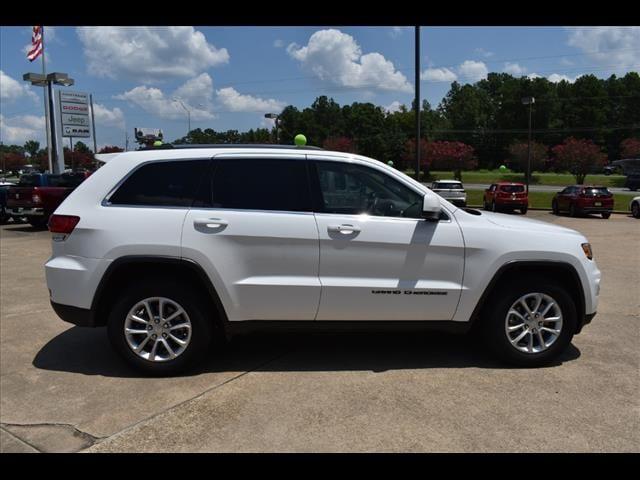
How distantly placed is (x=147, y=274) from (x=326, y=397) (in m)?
1.79

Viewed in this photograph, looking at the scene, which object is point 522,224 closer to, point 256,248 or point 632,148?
point 256,248

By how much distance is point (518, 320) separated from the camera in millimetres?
4387

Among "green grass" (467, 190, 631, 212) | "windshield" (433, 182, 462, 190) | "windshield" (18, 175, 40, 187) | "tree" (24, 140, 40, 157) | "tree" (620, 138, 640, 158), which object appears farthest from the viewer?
"tree" (24, 140, 40, 157)

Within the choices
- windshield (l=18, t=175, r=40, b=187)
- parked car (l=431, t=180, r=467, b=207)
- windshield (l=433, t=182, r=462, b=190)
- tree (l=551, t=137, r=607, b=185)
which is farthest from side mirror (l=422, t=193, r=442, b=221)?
tree (l=551, t=137, r=607, b=185)

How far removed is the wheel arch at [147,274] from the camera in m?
4.11

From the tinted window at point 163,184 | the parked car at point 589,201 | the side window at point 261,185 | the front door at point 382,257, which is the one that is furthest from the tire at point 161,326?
the parked car at point 589,201

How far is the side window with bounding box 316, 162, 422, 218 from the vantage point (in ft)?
14.1

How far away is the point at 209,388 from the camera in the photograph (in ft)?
13.2

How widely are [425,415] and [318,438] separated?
0.79 m

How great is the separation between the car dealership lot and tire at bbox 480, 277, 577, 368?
0.13m

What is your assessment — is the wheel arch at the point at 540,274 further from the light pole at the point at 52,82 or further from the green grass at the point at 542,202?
the light pole at the point at 52,82

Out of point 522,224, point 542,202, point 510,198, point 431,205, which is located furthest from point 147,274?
point 542,202

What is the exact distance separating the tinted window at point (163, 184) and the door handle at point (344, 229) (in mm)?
1183

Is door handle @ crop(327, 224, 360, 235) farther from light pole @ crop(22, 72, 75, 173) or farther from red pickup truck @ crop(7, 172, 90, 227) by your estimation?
light pole @ crop(22, 72, 75, 173)
